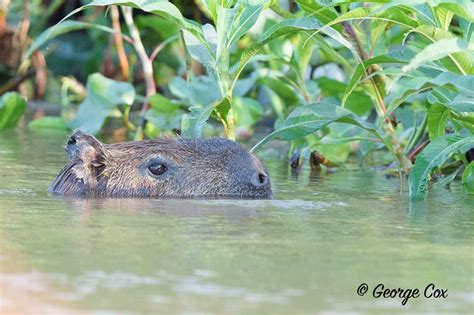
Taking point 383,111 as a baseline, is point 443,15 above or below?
above

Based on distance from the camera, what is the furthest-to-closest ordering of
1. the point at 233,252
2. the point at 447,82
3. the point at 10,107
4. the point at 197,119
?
the point at 10,107
the point at 197,119
the point at 447,82
the point at 233,252

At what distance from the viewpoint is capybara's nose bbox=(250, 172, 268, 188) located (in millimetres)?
4870

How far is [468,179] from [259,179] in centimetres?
97

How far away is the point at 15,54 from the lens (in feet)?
36.9

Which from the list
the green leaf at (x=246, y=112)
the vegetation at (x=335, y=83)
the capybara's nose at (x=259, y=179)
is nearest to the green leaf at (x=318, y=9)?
the vegetation at (x=335, y=83)

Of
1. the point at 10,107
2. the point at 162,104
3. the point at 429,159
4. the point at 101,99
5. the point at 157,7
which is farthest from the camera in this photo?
the point at 162,104

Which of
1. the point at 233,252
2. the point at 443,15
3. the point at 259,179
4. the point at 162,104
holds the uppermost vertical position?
the point at 443,15

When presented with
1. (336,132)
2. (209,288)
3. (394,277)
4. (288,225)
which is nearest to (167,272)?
(209,288)

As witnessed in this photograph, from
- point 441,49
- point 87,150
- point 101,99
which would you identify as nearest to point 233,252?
point 441,49

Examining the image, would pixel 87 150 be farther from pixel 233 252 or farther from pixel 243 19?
pixel 233 252

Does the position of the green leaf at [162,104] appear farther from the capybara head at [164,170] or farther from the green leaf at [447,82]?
the green leaf at [447,82]

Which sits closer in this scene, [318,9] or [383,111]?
[318,9]

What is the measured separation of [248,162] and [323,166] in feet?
5.73

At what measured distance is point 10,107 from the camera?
22.2ft
